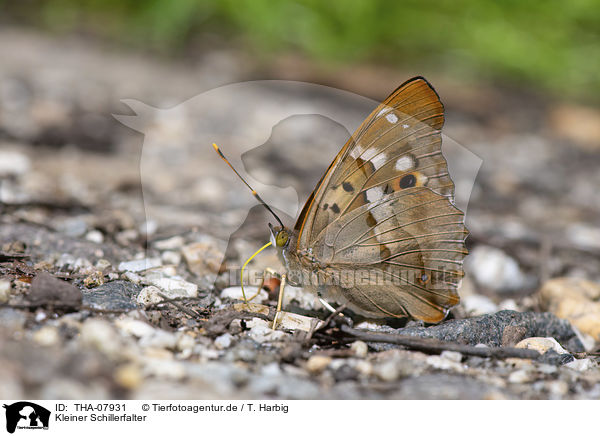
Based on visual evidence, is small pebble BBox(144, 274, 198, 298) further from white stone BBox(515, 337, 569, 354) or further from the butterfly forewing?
white stone BBox(515, 337, 569, 354)

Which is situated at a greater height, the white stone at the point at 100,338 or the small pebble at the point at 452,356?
the white stone at the point at 100,338

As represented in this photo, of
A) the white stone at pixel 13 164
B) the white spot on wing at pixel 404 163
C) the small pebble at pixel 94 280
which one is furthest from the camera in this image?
the white stone at pixel 13 164

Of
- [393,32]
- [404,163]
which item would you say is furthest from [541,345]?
[393,32]

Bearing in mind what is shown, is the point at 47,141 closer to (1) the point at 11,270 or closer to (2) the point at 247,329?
(1) the point at 11,270

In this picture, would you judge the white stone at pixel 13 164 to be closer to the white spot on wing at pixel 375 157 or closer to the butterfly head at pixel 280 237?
the butterfly head at pixel 280 237

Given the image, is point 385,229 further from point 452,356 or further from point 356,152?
point 452,356
